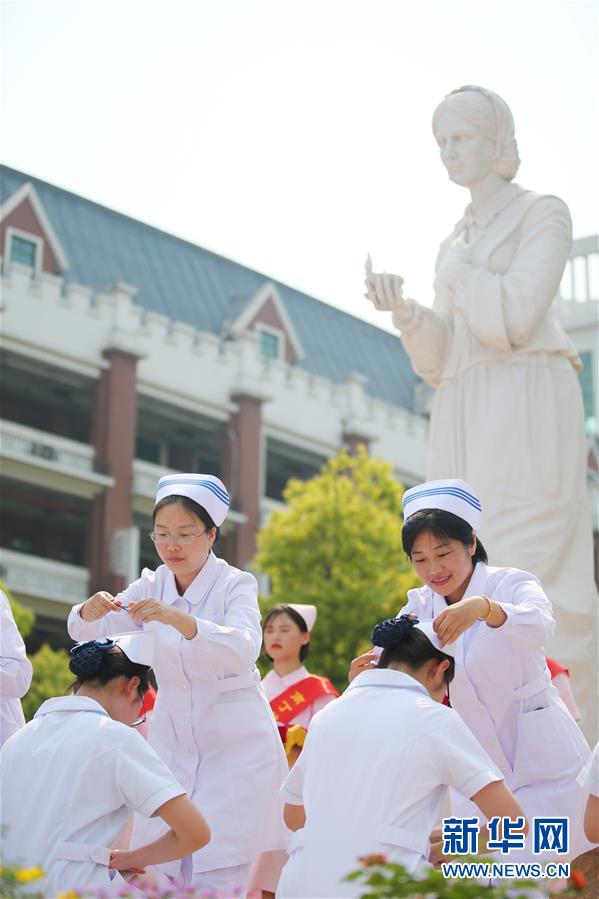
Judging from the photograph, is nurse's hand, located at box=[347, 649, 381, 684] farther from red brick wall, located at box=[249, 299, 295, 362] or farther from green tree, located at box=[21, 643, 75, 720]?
red brick wall, located at box=[249, 299, 295, 362]

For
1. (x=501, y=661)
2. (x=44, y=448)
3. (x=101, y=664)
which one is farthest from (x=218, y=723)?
(x=44, y=448)

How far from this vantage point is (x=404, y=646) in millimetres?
4266

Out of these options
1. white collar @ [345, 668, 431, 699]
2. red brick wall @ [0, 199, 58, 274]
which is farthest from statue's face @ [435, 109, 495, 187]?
red brick wall @ [0, 199, 58, 274]

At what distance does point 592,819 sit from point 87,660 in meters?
1.62

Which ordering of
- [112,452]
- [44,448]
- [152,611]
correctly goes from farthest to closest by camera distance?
[112,452] → [44,448] → [152,611]

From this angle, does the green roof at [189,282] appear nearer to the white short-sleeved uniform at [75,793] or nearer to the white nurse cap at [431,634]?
the white nurse cap at [431,634]

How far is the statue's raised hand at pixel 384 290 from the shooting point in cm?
780

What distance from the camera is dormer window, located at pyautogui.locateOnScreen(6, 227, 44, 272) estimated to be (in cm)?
3128

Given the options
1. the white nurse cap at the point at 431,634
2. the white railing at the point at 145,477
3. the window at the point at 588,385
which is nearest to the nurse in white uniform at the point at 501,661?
the white nurse cap at the point at 431,634

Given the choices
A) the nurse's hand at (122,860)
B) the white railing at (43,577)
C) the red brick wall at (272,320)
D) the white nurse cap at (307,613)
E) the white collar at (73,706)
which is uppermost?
the red brick wall at (272,320)

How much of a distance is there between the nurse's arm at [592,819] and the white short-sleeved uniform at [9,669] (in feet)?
7.56

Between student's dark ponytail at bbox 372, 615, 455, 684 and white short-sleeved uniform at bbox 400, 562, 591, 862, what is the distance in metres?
0.61

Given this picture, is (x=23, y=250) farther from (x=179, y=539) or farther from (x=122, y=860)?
(x=122, y=860)

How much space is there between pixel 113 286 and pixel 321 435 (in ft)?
22.3
